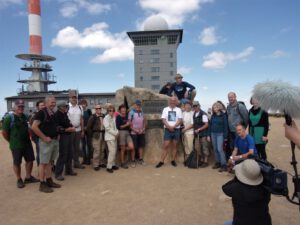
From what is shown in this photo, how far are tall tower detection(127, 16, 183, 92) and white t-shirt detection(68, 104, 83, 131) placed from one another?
53919 mm

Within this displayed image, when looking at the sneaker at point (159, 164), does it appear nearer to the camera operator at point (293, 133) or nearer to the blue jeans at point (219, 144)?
the blue jeans at point (219, 144)

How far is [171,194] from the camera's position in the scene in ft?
17.4

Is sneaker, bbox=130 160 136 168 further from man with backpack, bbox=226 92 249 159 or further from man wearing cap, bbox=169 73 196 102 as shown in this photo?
man with backpack, bbox=226 92 249 159

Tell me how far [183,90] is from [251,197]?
6.50 metres

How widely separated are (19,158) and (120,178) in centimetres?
249

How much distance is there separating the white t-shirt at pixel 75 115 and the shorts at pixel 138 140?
1672mm

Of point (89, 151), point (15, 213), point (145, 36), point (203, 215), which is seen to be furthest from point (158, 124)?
point (145, 36)

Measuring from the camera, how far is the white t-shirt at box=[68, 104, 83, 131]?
23.7ft

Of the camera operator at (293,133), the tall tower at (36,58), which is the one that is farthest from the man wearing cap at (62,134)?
the tall tower at (36,58)

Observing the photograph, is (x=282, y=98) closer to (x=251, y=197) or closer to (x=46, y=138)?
(x=251, y=197)

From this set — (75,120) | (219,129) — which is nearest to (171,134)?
(219,129)

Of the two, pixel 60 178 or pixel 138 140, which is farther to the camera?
pixel 138 140

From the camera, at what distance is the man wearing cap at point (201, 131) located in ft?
24.8

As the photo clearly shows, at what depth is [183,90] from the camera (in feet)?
A: 28.9
